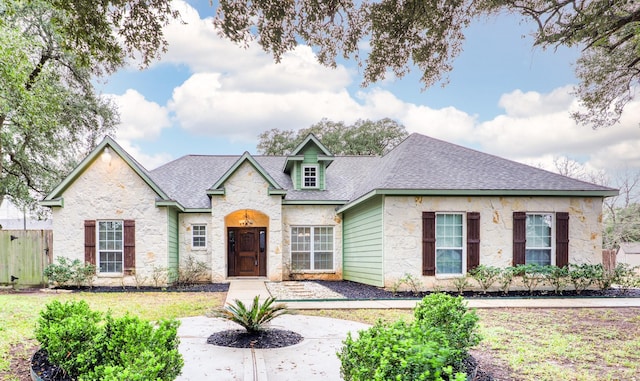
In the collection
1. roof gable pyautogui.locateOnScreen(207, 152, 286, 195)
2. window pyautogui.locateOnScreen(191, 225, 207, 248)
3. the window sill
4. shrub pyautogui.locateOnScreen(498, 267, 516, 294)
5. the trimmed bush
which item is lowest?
the window sill

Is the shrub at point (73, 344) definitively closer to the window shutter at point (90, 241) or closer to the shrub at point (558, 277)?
the window shutter at point (90, 241)

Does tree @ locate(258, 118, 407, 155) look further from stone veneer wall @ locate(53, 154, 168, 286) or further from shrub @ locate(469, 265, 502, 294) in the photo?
shrub @ locate(469, 265, 502, 294)

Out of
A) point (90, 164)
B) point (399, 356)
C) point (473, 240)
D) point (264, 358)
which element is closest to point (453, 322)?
point (399, 356)

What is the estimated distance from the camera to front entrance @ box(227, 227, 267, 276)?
16672 mm

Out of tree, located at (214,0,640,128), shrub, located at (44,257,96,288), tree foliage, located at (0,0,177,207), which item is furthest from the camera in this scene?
shrub, located at (44,257,96,288)

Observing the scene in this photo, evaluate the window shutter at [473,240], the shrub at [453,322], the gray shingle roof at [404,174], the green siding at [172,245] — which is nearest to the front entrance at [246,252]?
the gray shingle roof at [404,174]

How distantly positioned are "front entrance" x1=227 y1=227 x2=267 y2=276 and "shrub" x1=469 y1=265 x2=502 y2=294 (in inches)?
323

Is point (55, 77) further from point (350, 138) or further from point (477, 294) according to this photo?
point (350, 138)

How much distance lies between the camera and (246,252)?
16781 mm

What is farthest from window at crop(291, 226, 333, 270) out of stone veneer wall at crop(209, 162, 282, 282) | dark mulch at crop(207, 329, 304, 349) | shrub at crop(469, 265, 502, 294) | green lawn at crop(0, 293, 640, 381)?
dark mulch at crop(207, 329, 304, 349)

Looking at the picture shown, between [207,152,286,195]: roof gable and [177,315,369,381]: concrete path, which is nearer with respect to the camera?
[177,315,369,381]: concrete path

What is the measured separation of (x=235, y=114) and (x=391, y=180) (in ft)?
31.0

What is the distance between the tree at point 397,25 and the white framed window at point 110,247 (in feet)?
29.9

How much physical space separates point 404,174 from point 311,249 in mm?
5267
